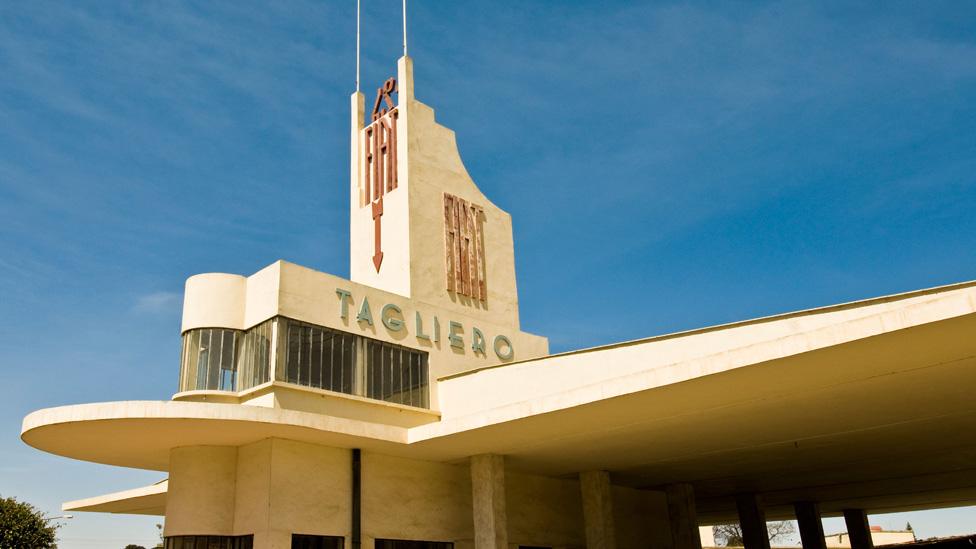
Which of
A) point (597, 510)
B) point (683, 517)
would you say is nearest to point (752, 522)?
point (683, 517)

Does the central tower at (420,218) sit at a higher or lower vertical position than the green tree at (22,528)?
higher

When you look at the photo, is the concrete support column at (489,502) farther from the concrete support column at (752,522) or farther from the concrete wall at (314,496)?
the concrete support column at (752,522)

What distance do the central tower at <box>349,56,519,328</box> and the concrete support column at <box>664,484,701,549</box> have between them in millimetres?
9872

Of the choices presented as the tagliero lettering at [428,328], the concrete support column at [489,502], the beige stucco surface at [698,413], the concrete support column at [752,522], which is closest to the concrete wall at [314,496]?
the beige stucco surface at [698,413]

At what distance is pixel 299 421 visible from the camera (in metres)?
21.2

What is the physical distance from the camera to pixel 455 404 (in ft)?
90.1

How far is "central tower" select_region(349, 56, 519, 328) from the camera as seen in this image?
29781mm

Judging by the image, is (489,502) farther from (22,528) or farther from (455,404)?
(22,528)

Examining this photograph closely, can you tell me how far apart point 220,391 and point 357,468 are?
15.2 ft

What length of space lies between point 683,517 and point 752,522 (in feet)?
20.7

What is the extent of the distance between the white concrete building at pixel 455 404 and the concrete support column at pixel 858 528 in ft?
45.6

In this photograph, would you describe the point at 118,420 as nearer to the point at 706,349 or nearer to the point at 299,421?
the point at 299,421

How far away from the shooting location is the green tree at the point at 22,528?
42719 mm

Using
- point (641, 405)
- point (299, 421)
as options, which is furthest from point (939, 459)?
point (299, 421)
